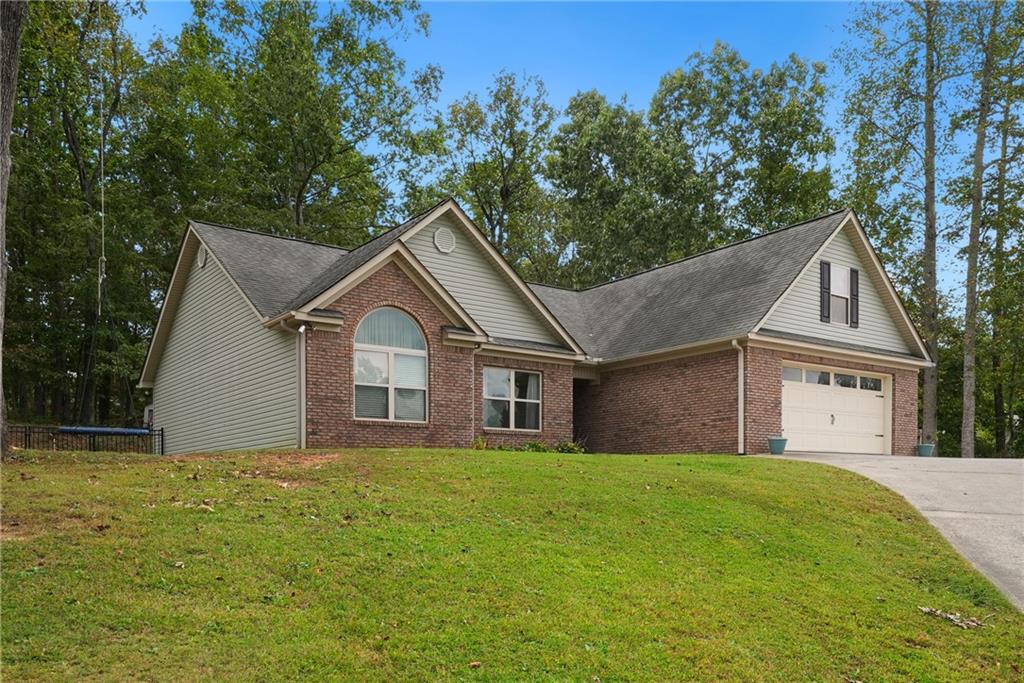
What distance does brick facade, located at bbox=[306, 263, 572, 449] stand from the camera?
53.4 ft

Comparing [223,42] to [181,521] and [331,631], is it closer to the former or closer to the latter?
[181,521]

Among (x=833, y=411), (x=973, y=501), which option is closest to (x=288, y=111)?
(x=833, y=411)

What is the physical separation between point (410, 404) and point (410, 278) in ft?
8.67

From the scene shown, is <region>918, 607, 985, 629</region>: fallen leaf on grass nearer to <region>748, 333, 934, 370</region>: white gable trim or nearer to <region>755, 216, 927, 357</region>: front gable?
<region>748, 333, 934, 370</region>: white gable trim

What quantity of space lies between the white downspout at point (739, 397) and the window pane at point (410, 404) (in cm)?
742

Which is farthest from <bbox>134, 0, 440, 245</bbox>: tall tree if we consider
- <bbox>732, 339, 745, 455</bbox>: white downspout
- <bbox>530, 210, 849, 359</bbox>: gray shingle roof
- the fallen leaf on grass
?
the fallen leaf on grass

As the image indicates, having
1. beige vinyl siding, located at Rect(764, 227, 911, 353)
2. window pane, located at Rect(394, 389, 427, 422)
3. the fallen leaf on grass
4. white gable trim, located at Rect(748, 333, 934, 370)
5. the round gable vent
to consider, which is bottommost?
the fallen leaf on grass

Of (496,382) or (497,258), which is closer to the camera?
(497,258)

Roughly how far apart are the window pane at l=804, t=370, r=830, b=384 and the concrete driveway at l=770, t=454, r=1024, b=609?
3215 mm

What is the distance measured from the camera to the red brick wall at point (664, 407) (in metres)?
20.3

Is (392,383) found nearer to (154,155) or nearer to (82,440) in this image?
(82,440)

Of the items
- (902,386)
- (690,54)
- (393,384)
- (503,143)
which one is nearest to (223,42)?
(503,143)

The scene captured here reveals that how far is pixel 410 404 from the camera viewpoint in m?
17.6

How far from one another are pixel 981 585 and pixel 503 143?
3232cm
